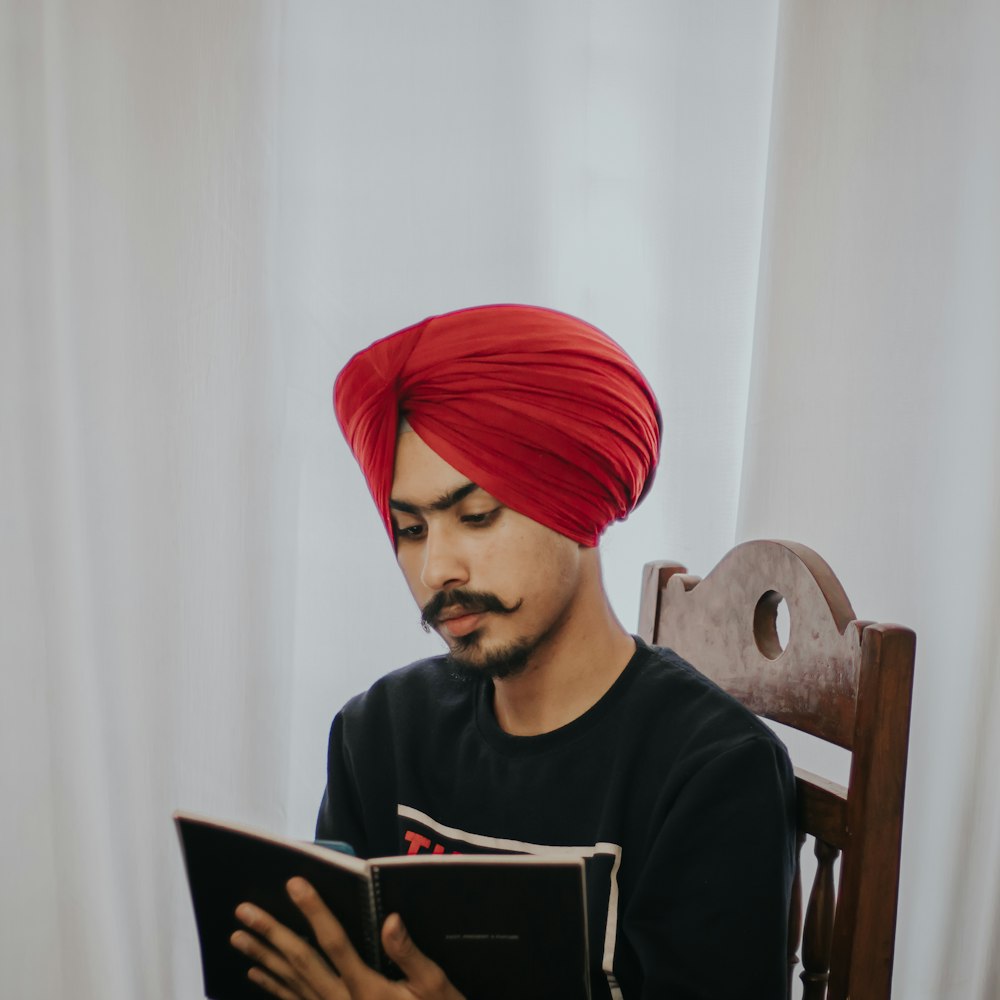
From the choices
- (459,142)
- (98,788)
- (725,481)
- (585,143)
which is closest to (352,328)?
(459,142)

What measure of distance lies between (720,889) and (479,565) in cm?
29

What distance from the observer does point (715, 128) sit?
4.68ft

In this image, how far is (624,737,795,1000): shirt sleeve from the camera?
769mm

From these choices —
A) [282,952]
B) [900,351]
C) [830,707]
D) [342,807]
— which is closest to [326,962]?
[282,952]

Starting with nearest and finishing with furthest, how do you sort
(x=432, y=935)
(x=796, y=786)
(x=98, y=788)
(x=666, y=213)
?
(x=432, y=935)
(x=796, y=786)
(x=98, y=788)
(x=666, y=213)

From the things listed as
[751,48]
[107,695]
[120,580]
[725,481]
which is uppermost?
[751,48]

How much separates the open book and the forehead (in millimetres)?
Result: 263

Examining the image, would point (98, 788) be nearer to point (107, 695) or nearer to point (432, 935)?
point (107, 695)

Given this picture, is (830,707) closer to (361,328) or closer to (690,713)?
(690,713)

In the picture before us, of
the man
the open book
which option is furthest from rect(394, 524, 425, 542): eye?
the open book

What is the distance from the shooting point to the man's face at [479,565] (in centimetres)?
81

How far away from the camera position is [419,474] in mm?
819

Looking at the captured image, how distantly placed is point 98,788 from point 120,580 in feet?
0.83

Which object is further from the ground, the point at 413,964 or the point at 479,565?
the point at 479,565
